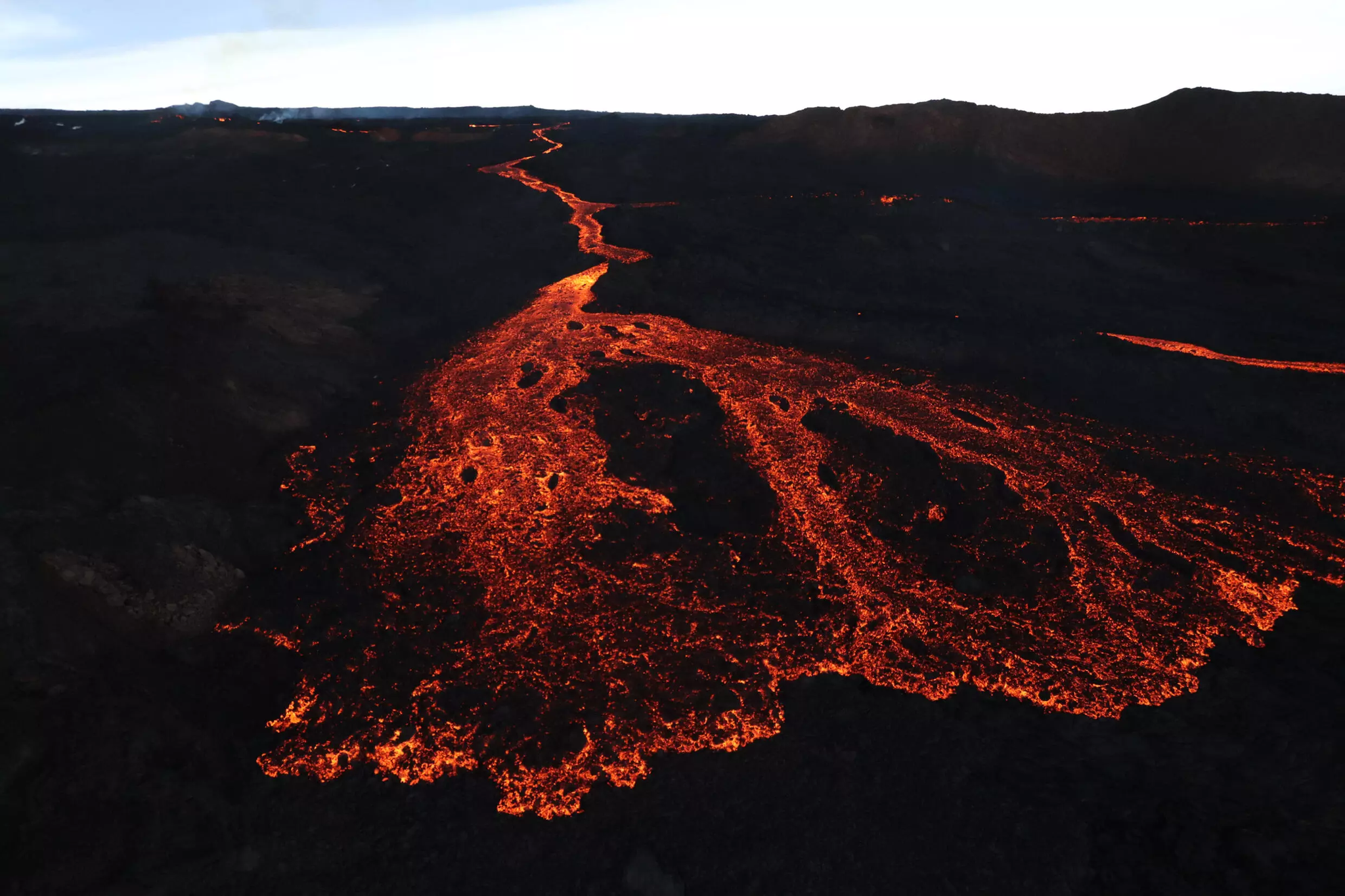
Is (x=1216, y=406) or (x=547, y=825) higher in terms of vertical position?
(x=1216, y=406)

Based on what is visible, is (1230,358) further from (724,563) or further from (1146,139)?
(1146,139)

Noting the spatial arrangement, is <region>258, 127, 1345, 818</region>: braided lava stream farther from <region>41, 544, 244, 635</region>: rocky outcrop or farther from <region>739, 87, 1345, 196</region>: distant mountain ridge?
<region>739, 87, 1345, 196</region>: distant mountain ridge

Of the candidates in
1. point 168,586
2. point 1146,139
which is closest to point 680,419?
point 168,586

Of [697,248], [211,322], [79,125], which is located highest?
[79,125]

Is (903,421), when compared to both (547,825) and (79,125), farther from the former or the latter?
(79,125)

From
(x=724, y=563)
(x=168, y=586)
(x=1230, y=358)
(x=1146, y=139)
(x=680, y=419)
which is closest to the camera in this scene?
(x=168, y=586)

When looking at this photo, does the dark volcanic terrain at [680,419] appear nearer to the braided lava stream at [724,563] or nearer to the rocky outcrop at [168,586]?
the rocky outcrop at [168,586]

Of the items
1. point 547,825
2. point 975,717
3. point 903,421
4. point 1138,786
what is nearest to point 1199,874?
point 1138,786
